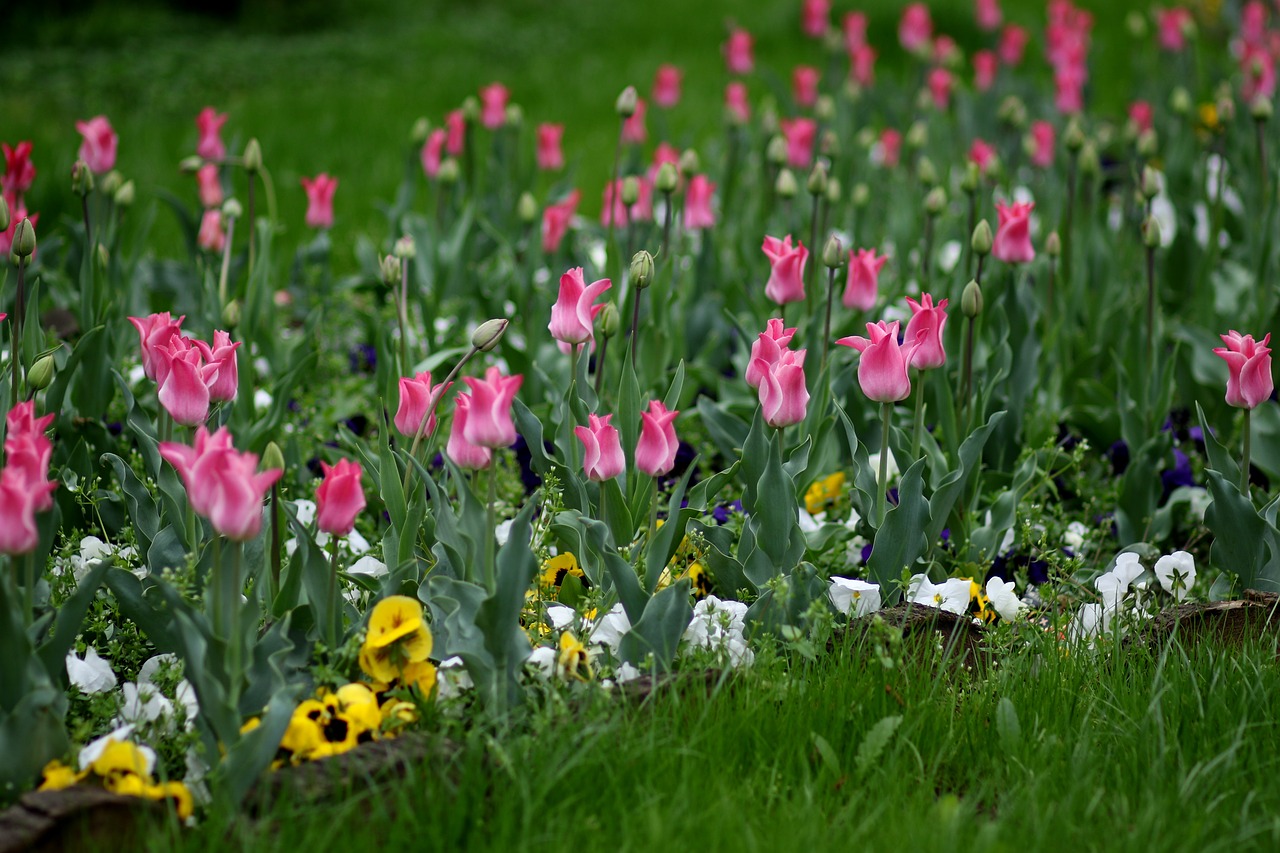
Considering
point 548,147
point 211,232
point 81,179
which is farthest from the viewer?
point 548,147

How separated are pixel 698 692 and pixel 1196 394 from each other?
1.78m

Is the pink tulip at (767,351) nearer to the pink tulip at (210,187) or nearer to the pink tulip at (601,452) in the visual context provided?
the pink tulip at (601,452)

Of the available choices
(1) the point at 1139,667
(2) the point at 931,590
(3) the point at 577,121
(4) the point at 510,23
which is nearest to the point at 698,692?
(2) the point at 931,590

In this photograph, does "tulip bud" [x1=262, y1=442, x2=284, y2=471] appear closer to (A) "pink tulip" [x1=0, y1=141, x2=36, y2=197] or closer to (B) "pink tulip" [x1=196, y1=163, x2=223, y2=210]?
(A) "pink tulip" [x1=0, y1=141, x2=36, y2=197]

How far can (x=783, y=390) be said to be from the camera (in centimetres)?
186

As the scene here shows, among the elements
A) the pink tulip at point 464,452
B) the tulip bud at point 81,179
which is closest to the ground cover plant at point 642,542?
the pink tulip at point 464,452

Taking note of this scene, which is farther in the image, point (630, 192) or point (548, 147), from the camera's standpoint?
point (548, 147)

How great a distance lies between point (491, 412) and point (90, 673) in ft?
2.31

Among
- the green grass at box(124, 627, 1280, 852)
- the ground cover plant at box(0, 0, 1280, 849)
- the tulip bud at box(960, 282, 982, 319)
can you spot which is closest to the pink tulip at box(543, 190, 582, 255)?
the ground cover plant at box(0, 0, 1280, 849)

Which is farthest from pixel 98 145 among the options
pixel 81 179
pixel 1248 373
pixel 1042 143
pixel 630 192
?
pixel 1042 143

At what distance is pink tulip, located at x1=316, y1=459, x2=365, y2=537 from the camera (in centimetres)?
159

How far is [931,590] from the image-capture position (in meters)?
2.07

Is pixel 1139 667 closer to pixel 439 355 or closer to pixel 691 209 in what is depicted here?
pixel 439 355

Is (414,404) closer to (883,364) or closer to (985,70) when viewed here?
(883,364)
